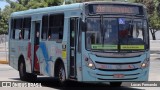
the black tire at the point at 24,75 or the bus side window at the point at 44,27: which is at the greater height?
the bus side window at the point at 44,27

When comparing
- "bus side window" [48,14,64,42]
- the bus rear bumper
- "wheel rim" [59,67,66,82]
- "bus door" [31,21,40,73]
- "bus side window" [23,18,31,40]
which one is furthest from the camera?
"bus side window" [23,18,31,40]

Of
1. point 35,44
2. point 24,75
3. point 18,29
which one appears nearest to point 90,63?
point 35,44

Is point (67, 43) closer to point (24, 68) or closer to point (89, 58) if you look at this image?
point (89, 58)

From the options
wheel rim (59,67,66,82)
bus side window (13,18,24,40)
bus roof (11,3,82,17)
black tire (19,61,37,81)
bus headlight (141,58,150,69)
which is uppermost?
bus roof (11,3,82,17)

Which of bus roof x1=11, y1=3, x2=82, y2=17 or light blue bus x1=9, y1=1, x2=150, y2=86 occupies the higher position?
bus roof x1=11, y1=3, x2=82, y2=17

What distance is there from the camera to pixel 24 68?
1858 centimetres

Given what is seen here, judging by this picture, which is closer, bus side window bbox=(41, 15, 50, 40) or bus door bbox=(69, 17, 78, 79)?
bus door bbox=(69, 17, 78, 79)

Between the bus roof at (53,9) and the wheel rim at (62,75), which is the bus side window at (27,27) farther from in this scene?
the wheel rim at (62,75)

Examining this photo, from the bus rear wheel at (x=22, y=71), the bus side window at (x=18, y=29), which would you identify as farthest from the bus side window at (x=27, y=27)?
the bus rear wheel at (x=22, y=71)

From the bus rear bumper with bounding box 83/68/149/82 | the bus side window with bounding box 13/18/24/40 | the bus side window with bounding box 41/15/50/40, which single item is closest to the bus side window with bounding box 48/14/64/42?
the bus side window with bounding box 41/15/50/40

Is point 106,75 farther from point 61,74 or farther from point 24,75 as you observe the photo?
point 24,75

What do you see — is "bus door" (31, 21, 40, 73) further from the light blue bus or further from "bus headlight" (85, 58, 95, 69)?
"bus headlight" (85, 58, 95, 69)

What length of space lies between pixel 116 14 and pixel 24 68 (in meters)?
6.21

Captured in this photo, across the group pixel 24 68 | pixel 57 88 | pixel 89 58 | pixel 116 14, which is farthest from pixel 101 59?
pixel 24 68
